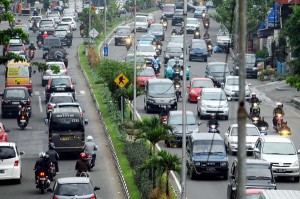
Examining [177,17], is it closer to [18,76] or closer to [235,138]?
[18,76]

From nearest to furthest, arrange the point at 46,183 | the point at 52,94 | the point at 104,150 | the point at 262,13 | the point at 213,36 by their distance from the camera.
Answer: the point at 46,183
the point at 104,150
the point at 52,94
the point at 262,13
the point at 213,36

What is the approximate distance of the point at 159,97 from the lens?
185 ft

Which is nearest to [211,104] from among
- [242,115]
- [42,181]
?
[42,181]

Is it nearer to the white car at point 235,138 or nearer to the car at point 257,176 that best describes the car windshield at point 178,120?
the white car at point 235,138

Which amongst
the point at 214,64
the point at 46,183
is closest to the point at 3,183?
the point at 46,183

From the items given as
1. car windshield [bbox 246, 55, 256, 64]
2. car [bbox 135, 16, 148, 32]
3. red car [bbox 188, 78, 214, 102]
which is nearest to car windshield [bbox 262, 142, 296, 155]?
red car [bbox 188, 78, 214, 102]

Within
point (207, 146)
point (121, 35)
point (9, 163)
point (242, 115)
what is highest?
point (242, 115)

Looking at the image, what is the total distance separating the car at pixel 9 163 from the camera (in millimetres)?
37250

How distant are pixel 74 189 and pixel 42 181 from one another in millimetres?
6033

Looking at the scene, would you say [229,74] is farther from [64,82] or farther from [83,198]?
[83,198]

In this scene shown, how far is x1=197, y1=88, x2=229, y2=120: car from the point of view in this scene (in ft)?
177

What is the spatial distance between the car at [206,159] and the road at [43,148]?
2540 mm

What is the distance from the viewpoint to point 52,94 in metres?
55.2

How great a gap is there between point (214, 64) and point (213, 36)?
36.0 metres
